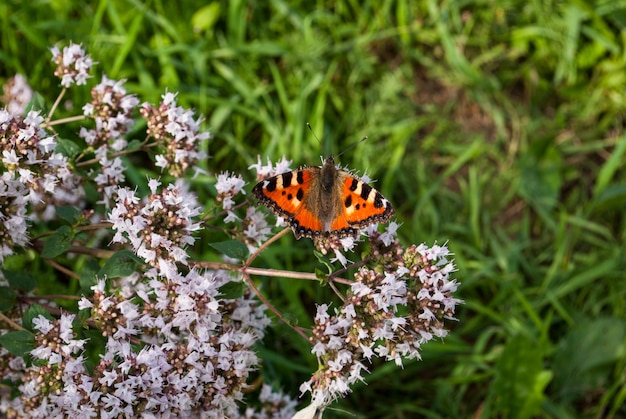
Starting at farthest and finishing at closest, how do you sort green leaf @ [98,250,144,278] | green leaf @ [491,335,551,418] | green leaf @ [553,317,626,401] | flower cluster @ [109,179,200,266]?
green leaf @ [553,317,626,401], green leaf @ [491,335,551,418], green leaf @ [98,250,144,278], flower cluster @ [109,179,200,266]

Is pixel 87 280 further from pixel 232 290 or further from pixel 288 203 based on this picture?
pixel 288 203

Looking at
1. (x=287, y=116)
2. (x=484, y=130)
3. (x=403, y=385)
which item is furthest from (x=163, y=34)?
(x=403, y=385)

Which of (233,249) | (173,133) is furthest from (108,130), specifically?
(233,249)

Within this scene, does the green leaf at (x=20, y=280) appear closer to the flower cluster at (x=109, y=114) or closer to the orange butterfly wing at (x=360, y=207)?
the flower cluster at (x=109, y=114)

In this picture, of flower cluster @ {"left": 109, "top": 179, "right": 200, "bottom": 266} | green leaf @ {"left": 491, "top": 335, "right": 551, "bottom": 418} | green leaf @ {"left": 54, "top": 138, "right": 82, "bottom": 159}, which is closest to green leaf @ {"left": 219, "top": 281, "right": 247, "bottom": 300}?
flower cluster @ {"left": 109, "top": 179, "right": 200, "bottom": 266}

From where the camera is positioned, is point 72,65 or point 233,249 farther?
point 72,65

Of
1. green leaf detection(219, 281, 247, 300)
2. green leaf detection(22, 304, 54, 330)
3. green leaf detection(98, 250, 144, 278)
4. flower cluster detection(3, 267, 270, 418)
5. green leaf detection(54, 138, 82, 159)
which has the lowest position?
flower cluster detection(3, 267, 270, 418)

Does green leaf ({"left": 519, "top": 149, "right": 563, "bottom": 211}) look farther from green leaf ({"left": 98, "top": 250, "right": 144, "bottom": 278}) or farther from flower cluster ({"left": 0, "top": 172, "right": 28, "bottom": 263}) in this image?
flower cluster ({"left": 0, "top": 172, "right": 28, "bottom": 263})

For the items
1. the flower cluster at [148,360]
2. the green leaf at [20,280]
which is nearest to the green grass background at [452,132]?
the flower cluster at [148,360]
